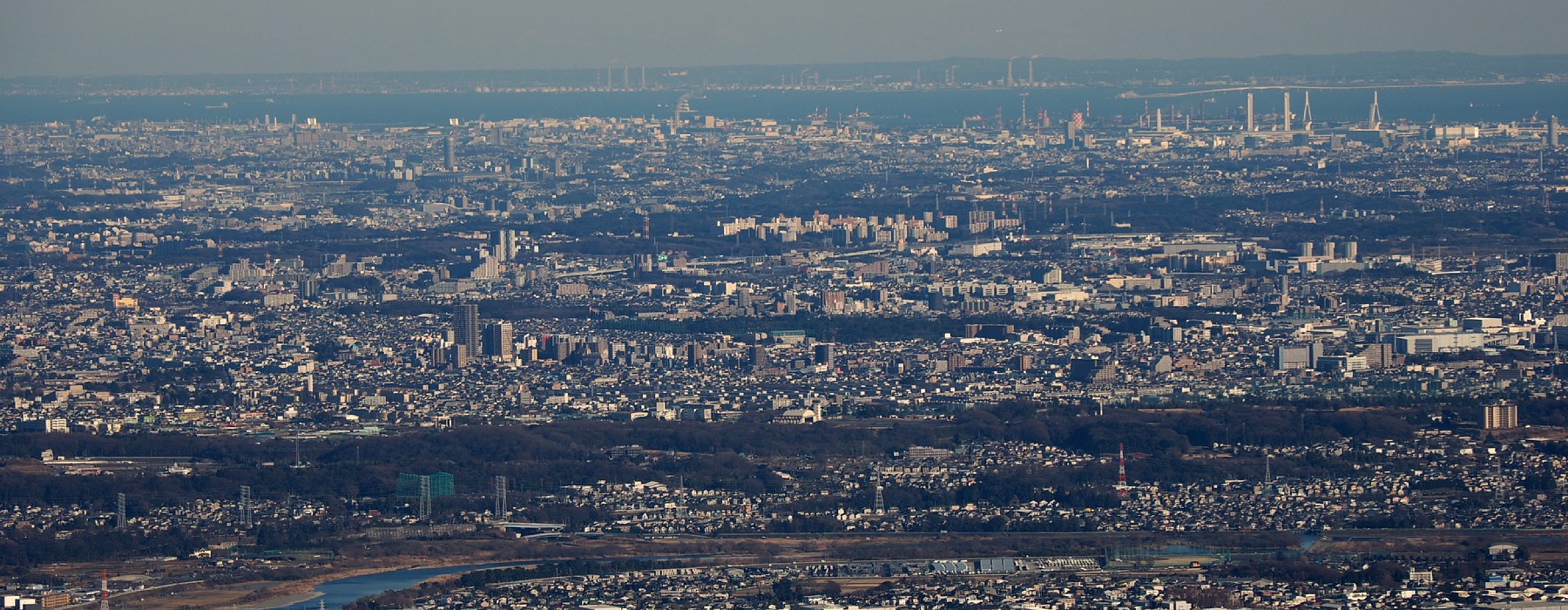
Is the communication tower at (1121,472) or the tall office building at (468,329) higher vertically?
the communication tower at (1121,472)

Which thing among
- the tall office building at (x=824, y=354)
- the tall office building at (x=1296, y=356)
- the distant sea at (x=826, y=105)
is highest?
the tall office building at (x=1296, y=356)

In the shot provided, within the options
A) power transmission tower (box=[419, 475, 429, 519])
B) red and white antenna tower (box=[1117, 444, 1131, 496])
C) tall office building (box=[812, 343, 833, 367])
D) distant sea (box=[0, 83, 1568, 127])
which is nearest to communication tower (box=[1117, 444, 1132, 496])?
red and white antenna tower (box=[1117, 444, 1131, 496])

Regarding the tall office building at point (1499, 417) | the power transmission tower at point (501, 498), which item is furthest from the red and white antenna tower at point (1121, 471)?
the power transmission tower at point (501, 498)

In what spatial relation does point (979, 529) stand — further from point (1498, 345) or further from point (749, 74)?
point (749, 74)

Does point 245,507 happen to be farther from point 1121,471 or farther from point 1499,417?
point 1499,417

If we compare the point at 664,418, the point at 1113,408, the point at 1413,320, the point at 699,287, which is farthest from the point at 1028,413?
the point at 699,287

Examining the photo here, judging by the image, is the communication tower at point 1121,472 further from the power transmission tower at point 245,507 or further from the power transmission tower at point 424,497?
the power transmission tower at point 245,507
